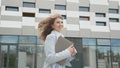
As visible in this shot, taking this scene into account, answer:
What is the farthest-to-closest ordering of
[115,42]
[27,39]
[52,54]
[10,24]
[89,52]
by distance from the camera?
[115,42] < [89,52] < [27,39] < [10,24] < [52,54]

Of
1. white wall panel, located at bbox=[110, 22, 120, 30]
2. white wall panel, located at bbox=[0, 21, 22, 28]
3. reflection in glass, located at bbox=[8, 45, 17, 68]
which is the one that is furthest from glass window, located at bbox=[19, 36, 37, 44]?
white wall panel, located at bbox=[110, 22, 120, 30]

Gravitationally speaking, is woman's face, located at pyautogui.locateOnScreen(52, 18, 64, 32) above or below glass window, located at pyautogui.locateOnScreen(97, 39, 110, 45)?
above

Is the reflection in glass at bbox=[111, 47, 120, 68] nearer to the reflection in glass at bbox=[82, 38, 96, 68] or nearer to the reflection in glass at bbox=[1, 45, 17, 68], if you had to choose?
the reflection in glass at bbox=[82, 38, 96, 68]

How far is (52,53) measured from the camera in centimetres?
250

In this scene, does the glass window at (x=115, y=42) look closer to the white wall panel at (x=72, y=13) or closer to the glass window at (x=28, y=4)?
the white wall panel at (x=72, y=13)

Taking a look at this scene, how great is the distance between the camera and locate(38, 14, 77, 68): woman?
2.50m

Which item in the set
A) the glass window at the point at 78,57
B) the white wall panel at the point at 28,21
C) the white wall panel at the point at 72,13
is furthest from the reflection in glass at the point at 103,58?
the white wall panel at the point at 28,21

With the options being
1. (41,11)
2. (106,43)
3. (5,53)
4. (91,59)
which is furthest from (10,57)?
(106,43)

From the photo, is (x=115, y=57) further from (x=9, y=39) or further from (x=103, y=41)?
(x=9, y=39)

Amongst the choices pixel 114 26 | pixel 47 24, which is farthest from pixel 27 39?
pixel 47 24

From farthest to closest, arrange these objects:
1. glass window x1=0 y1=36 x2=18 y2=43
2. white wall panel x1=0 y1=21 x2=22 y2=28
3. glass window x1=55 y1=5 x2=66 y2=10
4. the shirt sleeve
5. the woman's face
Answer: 1. glass window x1=55 y1=5 x2=66 y2=10
2. white wall panel x1=0 y1=21 x2=22 y2=28
3. glass window x1=0 y1=36 x2=18 y2=43
4. the woman's face
5. the shirt sleeve

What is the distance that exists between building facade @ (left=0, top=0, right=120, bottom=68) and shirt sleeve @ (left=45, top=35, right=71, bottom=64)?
18875 millimetres

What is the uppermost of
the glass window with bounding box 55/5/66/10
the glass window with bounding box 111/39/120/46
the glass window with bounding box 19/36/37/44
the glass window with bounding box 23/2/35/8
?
the glass window with bounding box 23/2/35/8

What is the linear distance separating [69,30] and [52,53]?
66.8 feet
